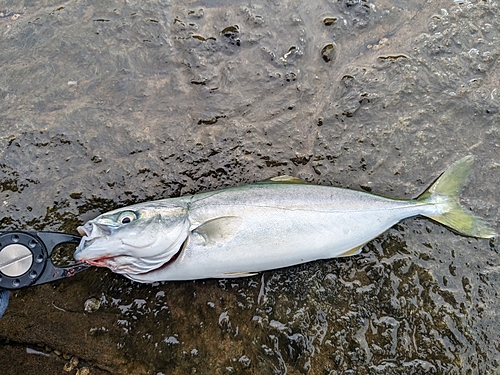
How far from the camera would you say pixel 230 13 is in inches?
134

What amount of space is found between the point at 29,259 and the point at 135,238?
80 cm

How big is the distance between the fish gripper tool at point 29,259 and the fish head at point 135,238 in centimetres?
31

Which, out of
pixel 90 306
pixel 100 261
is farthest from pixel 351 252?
pixel 90 306

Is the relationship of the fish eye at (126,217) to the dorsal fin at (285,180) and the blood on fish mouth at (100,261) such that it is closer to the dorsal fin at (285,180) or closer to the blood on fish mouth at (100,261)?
the blood on fish mouth at (100,261)

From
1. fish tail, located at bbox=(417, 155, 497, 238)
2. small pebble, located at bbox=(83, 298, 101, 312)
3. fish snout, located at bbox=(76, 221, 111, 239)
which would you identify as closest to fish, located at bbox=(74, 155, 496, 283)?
fish snout, located at bbox=(76, 221, 111, 239)

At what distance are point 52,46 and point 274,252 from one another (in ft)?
8.40

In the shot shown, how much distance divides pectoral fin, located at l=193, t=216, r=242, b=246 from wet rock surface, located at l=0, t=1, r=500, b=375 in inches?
19.4

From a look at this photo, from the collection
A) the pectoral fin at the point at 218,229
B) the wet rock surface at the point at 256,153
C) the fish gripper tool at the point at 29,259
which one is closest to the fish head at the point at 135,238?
the pectoral fin at the point at 218,229

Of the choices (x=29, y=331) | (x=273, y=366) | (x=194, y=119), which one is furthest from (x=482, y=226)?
(x=29, y=331)

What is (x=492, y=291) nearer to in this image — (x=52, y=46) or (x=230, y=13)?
(x=230, y=13)

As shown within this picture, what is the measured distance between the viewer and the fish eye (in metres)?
2.66

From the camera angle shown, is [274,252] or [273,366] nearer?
[274,252]

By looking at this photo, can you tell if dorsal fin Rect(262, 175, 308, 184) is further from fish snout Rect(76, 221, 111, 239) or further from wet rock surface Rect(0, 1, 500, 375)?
fish snout Rect(76, 221, 111, 239)

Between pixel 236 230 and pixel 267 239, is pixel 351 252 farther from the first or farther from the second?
pixel 236 230
